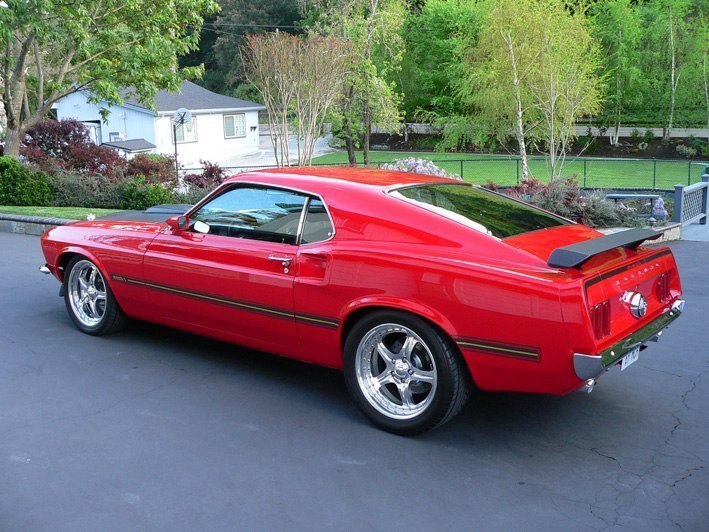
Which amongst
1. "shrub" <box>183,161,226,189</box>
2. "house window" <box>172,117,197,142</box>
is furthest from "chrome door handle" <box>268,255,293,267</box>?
"house window" <box>172,117,197,142</box>

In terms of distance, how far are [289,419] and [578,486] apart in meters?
1.84

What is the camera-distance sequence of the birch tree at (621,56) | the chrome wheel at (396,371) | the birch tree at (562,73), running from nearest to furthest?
the chrome wheel at (396,371) → the birch tree at (562,73) → the birch tree at (621,56)

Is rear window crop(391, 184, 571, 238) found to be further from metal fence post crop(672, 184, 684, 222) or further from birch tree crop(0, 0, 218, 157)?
birch tree crop(0, 0, 218, 157)

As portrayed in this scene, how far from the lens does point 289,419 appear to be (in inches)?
198

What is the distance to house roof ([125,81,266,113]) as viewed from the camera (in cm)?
4700

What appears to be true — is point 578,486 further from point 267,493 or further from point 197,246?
point 197,246

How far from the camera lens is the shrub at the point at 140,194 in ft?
53.2

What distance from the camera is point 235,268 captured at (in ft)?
17.7

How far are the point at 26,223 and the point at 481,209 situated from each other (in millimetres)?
10855

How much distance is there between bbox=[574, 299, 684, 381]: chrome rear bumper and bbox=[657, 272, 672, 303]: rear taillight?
127 millimetres

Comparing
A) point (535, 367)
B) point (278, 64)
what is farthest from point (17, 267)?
point (278, 64)

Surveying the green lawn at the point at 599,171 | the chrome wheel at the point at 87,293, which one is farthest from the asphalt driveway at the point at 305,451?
the green lawn at the point at 599,171

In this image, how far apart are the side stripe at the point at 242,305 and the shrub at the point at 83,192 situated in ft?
36.9

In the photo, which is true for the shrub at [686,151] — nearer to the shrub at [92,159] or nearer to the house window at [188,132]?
the house window at [188,132]
